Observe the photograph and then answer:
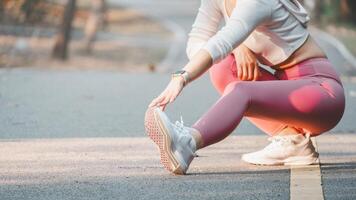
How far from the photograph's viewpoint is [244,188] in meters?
4.79

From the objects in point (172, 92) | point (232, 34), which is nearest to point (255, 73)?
point (232, 34)

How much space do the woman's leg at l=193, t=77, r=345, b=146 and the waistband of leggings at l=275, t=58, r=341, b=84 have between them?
0.04 m

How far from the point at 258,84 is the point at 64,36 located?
1506 cm

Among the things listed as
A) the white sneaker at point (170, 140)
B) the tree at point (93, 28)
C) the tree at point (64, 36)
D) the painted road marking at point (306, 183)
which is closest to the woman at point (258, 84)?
the white sneaker at point (170, 140)

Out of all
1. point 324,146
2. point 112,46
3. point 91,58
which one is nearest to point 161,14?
point 112,46

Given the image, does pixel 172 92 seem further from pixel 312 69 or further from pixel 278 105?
pixel 312 69

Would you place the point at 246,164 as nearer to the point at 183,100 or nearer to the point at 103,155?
the point at 103,155

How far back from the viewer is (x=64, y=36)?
19.9 m

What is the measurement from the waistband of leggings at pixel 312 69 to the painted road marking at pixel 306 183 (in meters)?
0.51

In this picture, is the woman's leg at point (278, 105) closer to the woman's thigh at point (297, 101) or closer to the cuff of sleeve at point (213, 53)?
the woman's thigh at point (297, 101)

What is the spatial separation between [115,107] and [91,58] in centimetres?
1243

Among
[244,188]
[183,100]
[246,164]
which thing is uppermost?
[244,188]

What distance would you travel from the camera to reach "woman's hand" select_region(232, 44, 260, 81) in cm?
532

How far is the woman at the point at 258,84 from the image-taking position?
16.1ft
